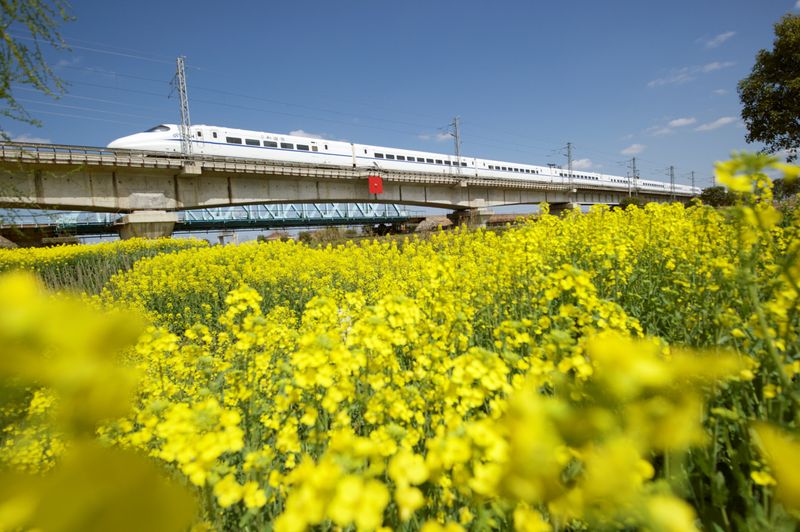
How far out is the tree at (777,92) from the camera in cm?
1566

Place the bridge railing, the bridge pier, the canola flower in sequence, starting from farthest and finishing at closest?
1. the bridge pier
2. the bridge railing
3. the canola flower

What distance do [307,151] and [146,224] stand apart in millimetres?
11481

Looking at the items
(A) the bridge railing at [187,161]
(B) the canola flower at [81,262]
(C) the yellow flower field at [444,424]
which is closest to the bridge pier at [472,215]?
(A) the bridge railing at [187,161]

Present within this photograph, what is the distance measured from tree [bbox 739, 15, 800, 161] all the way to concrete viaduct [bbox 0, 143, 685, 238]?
1532cm

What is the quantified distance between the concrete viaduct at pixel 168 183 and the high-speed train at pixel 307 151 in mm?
2164

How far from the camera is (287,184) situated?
754 inches

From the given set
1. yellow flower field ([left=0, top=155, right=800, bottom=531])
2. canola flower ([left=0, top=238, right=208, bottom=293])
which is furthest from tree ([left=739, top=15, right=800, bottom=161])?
canola flower ([left=0, top=238, right=208, bottom=293])

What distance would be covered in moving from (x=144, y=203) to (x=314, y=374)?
17.6 meters

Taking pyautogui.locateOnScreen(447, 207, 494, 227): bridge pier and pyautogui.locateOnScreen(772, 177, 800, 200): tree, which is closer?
pyautogui.locateOnScreen(772, 177, 800, 200): tree

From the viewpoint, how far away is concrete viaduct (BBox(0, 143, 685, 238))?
12.6 meters

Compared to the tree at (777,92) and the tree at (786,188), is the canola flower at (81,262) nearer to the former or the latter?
the tree at (786,188)

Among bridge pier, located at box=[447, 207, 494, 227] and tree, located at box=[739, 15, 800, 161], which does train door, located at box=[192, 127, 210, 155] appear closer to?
bridge pier, located at box=[447, 207, 494, 227]

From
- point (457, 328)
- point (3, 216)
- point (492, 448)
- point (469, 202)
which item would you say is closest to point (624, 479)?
point (492, 448)

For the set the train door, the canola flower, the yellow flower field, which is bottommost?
the yellow flower field
